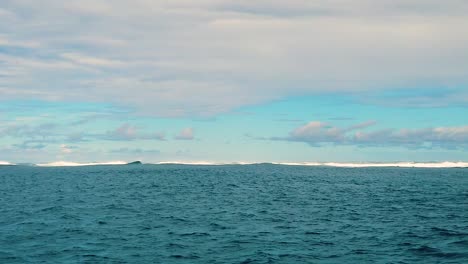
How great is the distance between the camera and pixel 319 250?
4459 centimetres

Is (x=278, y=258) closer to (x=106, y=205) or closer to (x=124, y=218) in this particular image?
(x=124, y=218)

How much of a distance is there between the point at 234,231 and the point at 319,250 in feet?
42.1

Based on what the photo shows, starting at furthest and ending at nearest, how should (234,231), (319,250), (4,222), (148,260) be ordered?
1. (4,222)
2. (234,231)
3. (319,250)
4. (148,260)

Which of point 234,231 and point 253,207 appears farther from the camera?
point 253,207

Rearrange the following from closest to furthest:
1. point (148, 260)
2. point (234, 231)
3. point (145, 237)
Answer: point (148, 260)
point (145, 237)
point (234, 231)

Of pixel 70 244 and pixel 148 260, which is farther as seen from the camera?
pixel 70 244

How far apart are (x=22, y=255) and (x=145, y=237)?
12831 mm

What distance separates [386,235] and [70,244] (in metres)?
34.7

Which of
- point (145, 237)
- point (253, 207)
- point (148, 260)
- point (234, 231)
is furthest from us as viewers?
point (253, 207)

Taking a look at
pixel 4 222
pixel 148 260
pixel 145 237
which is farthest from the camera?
pixel 4 222

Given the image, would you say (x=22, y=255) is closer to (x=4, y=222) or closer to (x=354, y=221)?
(x=4, y=222)

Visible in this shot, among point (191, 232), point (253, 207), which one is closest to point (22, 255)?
point (191, 232)

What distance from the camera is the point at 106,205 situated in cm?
7969

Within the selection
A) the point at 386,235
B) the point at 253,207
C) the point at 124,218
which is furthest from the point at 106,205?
the point at 386,235
